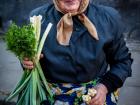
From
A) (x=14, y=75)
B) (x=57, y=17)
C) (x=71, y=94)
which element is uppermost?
(x=57, y=17)

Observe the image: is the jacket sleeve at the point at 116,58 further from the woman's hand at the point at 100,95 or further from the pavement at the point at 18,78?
the pavement at the point at 18,78

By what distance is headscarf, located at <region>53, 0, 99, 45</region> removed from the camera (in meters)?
3.21

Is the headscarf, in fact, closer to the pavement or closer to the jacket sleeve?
the jacket sleeve

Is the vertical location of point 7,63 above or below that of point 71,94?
below

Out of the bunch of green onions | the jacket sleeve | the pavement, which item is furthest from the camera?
the pavement

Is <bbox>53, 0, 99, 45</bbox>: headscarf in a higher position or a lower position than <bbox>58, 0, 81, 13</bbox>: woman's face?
lower

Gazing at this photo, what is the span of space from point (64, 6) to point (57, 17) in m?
0.12

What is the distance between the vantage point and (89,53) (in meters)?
3.21

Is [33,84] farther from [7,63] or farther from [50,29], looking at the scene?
[7,63]

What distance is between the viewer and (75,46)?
127 inches

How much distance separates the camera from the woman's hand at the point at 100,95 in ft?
10.6

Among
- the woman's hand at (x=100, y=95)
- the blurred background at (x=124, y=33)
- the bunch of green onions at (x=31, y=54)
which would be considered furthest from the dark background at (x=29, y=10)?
the bunch of green onions at (x=31, y=54)

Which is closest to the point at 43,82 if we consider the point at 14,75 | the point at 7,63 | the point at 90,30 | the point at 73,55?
the point at 73,55

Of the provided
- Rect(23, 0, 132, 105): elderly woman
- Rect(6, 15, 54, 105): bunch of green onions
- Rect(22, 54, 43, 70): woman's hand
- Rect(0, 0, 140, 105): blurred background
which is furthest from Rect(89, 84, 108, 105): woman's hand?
Rect(0, 0, 140, 105): blurred background
